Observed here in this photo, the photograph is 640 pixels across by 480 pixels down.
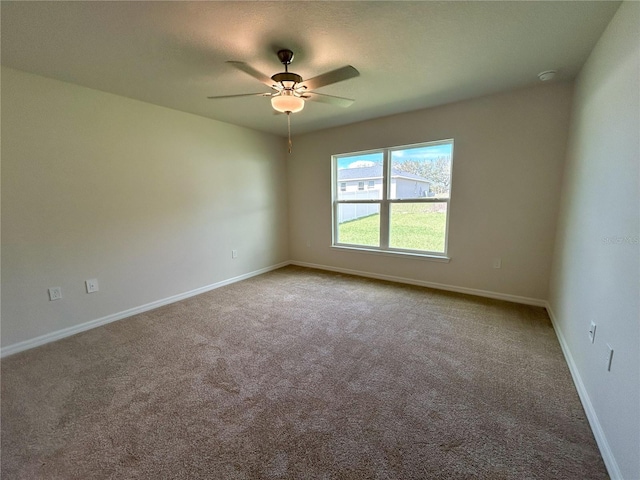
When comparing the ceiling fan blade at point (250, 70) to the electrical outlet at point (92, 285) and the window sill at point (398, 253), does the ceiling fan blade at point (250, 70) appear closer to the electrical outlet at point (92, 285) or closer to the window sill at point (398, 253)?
the electrical outlet at point (92, 285)

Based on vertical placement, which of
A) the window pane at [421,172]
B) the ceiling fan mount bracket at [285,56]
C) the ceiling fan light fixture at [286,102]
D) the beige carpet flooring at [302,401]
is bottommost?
the beige carpet flooring at [302,401]

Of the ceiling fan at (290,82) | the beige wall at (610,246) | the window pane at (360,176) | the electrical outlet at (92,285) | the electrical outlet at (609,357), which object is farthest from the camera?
the window pane at (360,176)

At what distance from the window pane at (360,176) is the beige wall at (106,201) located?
154cm

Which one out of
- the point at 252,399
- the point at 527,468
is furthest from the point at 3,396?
the point at 527,468

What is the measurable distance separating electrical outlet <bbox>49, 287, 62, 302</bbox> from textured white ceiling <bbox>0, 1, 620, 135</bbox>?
1889 mm

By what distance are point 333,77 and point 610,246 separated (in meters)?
1.96

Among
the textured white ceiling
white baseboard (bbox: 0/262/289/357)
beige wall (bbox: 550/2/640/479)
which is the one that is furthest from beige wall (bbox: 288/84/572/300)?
white baseboard (bbox: 0/262/289/357)

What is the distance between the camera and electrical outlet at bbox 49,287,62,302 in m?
→ 2.41

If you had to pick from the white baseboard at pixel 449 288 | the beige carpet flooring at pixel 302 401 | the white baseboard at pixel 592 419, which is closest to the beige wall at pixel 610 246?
the white baseboard at pixel 592 419

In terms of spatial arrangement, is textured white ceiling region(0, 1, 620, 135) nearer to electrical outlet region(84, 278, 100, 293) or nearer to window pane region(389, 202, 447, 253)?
window pane region(389, 202, 447, 253)

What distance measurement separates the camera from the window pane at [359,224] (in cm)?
407

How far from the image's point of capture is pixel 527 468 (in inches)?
47.8

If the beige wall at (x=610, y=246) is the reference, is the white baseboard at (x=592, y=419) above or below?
below

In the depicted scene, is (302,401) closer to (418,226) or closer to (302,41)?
(302,41)
